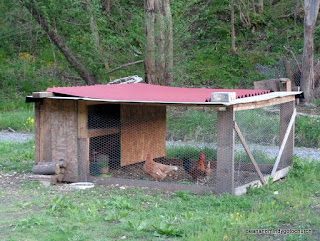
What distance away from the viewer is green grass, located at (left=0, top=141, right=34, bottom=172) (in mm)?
9297

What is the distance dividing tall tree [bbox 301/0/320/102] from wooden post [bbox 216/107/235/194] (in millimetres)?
9214

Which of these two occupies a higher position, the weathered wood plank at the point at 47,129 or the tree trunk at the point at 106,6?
the tree trunk at the point at 106,6

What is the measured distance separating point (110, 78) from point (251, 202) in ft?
38.6

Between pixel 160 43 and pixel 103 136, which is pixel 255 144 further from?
pixel 160 43

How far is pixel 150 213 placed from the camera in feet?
19.7

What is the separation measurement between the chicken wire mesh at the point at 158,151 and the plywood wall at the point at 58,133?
30 centimetres

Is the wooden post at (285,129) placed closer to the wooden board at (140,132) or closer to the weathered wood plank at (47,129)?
the wooden board at (140,132)

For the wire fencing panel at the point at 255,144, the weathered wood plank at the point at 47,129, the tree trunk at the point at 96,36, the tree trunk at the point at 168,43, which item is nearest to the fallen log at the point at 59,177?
the weathered wood plank at the point at 47,129

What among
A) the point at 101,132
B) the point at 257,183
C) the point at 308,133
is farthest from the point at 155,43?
the point at 257,183

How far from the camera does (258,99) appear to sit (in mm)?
7531

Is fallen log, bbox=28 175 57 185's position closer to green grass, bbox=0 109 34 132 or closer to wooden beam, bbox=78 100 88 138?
wooden beam, bbox=78 100 88 138

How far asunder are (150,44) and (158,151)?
5.99 meters

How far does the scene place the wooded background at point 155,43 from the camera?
603 inches

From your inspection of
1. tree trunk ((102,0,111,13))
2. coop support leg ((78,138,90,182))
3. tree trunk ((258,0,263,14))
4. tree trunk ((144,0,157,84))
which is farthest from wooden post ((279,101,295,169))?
tree trunk ((258,0,263,14))
